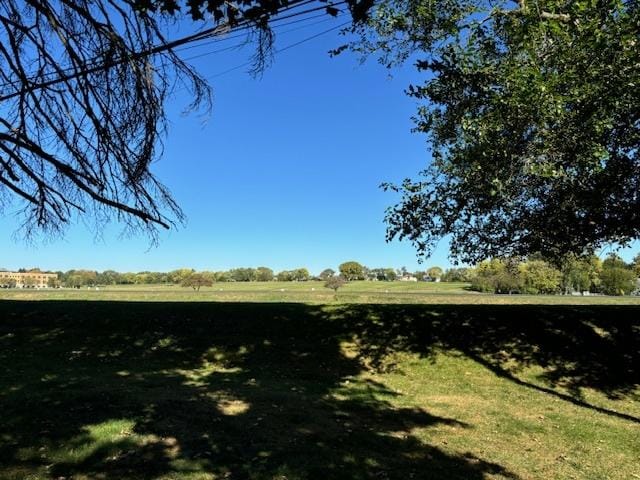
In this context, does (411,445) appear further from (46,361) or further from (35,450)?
(46,361)

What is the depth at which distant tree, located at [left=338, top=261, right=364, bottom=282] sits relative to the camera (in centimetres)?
12738

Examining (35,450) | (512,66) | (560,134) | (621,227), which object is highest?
(512,66)

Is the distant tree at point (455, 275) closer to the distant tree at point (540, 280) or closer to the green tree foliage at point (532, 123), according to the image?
the distant tree at point (540, 280)

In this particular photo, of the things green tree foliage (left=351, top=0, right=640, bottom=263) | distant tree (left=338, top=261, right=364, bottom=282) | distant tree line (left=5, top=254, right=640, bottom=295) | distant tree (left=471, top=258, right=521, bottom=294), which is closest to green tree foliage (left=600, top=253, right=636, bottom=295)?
distant tree line (left=5, top=254, right=640, bottom=295)

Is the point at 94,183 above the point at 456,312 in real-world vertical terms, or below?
above

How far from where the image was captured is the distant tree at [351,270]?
127375 mm

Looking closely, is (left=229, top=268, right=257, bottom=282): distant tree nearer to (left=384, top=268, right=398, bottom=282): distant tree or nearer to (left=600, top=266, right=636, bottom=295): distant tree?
(left=384, top=268, right=398, bottom=282): distant tree

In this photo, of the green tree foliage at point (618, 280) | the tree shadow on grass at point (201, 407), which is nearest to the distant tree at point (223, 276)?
the green tree foliage at point (618, 280)

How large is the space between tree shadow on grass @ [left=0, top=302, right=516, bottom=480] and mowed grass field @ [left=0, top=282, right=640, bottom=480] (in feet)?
0.11

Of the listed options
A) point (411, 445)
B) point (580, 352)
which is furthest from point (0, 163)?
point (580, 352)

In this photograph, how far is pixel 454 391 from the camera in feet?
35.2

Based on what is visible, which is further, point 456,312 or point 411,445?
point 456,312

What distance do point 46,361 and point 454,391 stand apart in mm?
8647

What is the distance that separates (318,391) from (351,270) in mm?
119422
